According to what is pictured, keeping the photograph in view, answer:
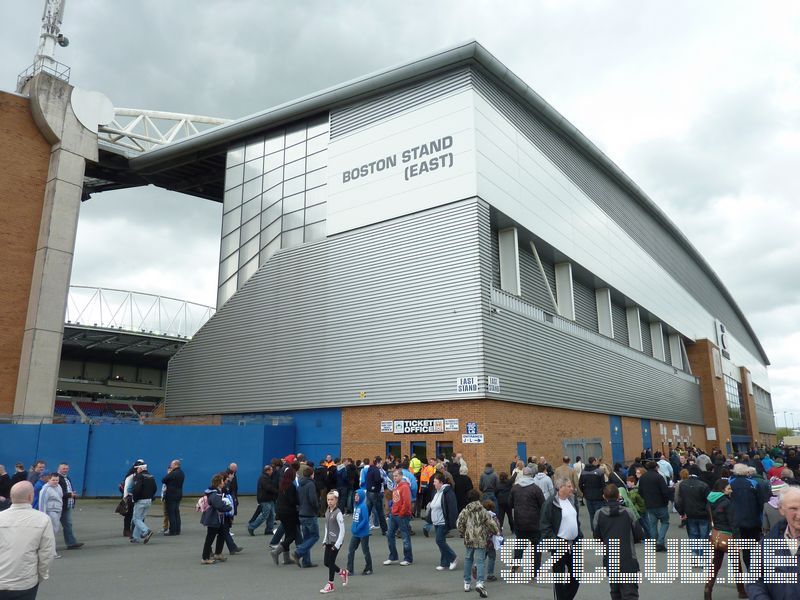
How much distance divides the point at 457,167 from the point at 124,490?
51.4ft

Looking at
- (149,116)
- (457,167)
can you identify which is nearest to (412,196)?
(457,167)

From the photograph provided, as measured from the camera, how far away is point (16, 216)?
2592 centimetres

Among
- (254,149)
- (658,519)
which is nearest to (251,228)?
(254,149)

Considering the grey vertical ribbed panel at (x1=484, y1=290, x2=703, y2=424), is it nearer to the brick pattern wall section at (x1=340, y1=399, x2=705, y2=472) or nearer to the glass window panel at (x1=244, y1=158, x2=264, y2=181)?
the brick pattern wall section at (x1=340, y1=399, x2=705, y2=472)

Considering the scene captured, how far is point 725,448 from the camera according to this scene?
49.8 meters

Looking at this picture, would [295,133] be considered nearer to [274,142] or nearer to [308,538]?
[274,142]

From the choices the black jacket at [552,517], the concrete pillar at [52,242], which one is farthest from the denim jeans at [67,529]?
the concrete pillar at [52,242]

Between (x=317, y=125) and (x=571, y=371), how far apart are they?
16673 mm

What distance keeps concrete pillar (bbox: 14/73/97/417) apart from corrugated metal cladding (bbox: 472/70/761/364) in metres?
18.6

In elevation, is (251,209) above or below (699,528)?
→ above

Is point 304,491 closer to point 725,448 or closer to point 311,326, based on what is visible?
point 311,326

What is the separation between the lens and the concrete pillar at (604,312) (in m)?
34.7

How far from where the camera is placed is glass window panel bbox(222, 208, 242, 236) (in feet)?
102

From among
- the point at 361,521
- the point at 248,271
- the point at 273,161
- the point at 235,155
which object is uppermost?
the point at 235,155
